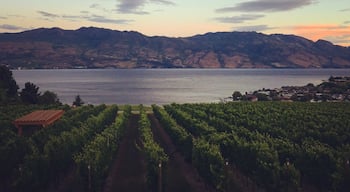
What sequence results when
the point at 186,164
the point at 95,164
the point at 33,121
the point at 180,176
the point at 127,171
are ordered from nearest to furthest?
the point at 95,164 → the point at 180,176 → the point at 127,171 → the point at 186,164 → the point at 33,121

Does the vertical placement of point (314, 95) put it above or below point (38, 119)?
below

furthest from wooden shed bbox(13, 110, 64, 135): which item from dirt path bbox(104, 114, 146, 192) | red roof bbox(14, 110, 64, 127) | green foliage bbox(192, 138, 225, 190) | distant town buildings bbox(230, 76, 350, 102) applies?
distant town buildings bbox(230, 76, 350, 102)

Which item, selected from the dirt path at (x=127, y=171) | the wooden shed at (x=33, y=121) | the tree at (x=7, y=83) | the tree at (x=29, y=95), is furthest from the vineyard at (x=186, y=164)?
the tree at (x=7, y=83)

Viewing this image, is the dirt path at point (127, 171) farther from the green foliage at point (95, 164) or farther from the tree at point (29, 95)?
the tree at point (29, 95)

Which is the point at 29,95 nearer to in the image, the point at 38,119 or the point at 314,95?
the point at 38,119

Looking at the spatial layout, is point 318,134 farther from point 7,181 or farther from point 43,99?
point 43,99

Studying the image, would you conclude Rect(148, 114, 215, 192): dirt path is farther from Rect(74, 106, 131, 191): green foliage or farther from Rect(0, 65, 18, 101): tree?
Rect(0, 65, 18, 101): tree

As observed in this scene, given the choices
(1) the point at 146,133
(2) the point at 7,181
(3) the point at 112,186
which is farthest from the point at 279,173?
(2) the point at 7,181

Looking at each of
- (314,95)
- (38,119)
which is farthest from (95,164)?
(314,95)

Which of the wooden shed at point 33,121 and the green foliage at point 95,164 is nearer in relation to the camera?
the green foliage at point 95,164
